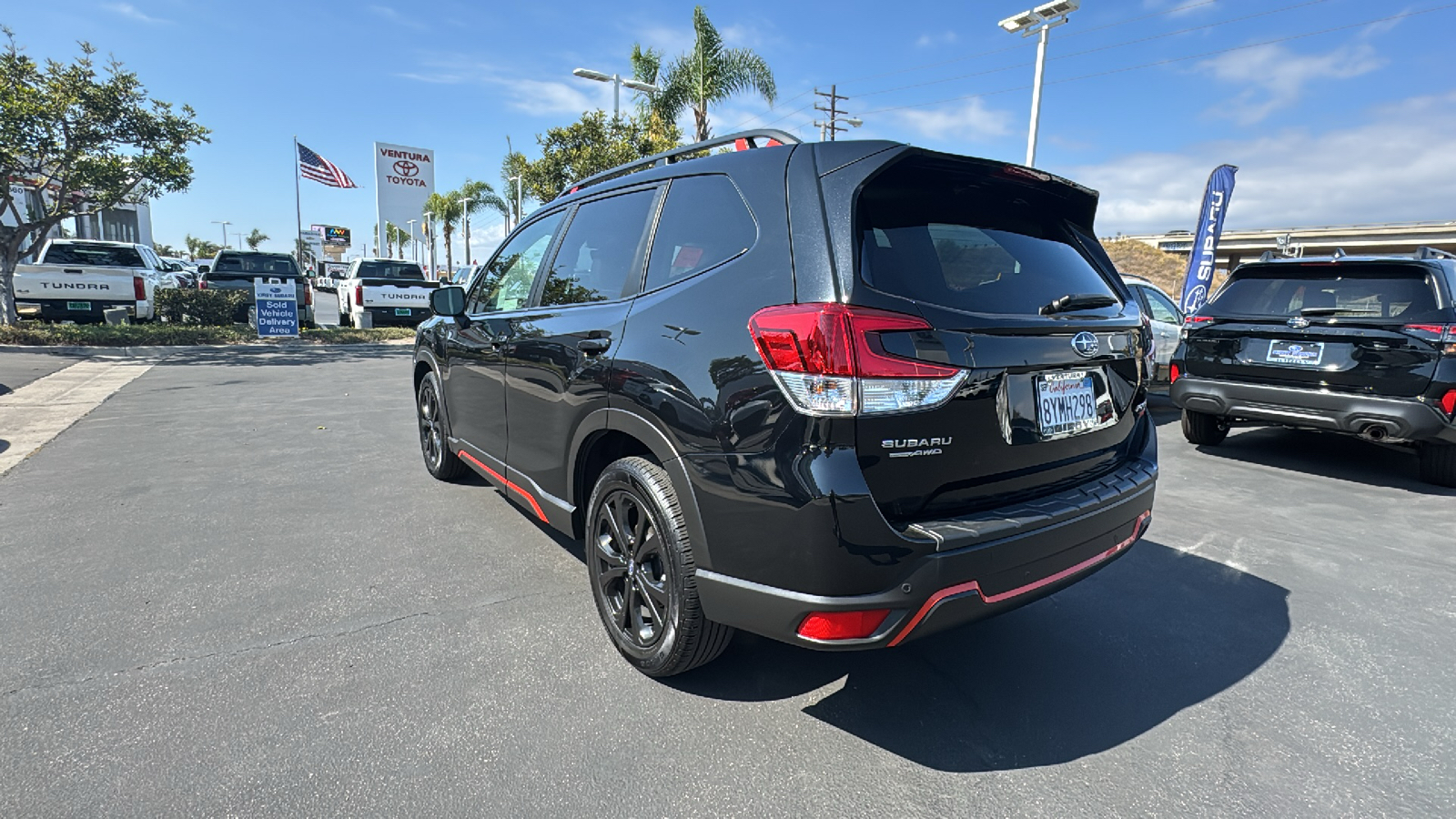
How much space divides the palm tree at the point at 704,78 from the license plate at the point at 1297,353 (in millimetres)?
16506

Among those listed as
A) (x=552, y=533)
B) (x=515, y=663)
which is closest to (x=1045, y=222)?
(x=515, y=663)

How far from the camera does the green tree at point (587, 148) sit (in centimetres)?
1723

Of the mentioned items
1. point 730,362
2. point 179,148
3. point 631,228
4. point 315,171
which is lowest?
point 730,362

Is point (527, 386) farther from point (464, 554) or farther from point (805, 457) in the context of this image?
point (805, 457)

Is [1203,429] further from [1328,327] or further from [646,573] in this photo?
[646,573]

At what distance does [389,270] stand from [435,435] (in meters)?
14.9

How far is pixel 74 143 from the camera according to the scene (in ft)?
45.0

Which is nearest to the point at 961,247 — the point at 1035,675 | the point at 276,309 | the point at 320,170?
the point at 1035,675

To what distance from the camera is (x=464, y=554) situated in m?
3.86

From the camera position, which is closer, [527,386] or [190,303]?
[527,386]

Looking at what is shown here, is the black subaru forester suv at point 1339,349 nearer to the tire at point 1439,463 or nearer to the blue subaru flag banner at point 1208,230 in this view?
the tire at point 1439,463

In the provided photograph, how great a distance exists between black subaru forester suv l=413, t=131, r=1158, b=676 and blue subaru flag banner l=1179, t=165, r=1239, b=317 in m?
12.9

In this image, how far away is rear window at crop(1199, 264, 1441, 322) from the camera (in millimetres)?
5305

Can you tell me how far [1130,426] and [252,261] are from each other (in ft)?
67.3
